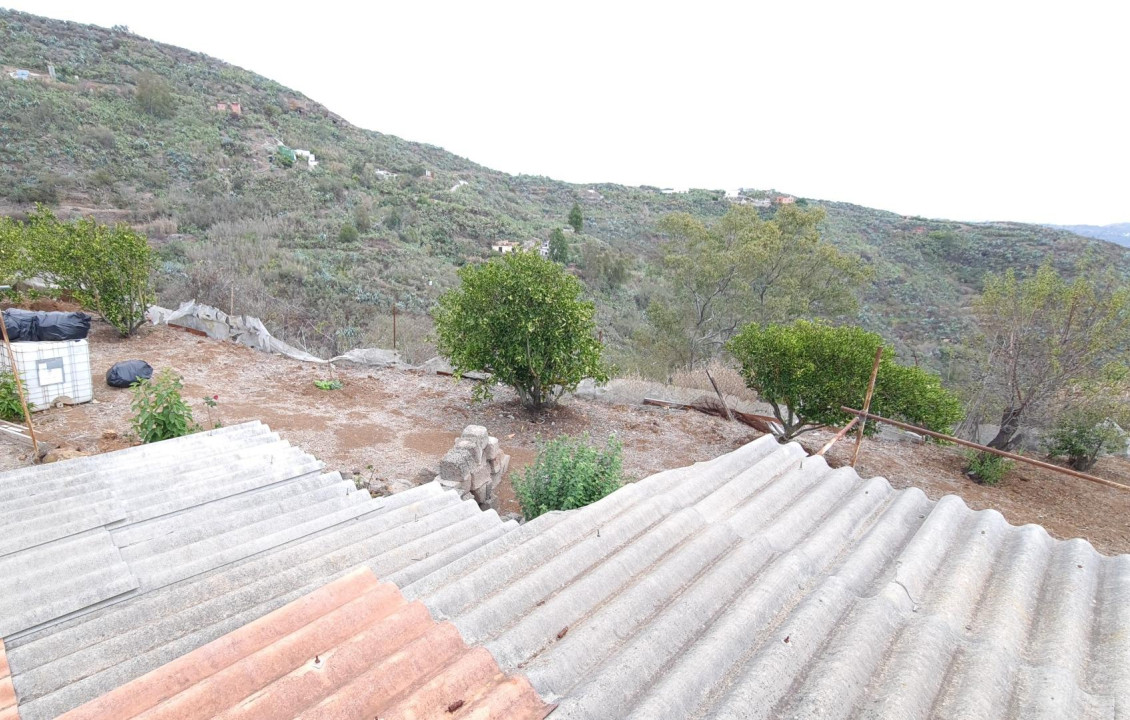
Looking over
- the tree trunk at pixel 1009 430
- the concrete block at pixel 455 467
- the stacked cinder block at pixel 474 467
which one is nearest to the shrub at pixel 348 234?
the stacked cinder block at pixel 474 467

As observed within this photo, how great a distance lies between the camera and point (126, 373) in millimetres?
9070

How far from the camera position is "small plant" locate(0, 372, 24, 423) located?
23.2ft

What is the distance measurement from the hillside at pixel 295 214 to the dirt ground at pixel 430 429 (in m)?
3.94

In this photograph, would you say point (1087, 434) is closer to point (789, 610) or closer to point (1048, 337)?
point (1048, 337)

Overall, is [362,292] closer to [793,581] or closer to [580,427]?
[580,427]

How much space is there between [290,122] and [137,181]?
13215 millimetres

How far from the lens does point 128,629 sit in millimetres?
2346

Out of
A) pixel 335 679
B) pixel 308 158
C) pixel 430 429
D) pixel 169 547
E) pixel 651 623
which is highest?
pixel 308 158

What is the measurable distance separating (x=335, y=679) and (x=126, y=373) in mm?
9876

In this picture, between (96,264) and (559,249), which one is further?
(559,249)

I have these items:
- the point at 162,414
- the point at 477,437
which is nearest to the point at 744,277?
the point at 477,437

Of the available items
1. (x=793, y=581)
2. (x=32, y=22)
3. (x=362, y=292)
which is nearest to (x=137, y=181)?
(x=362, y=292)

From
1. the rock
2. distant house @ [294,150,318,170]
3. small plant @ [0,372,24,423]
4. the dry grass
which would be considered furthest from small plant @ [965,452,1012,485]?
distant house @ [294,150,318,170]

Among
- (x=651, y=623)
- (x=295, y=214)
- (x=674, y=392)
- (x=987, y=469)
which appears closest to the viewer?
(x=651, y=623)
